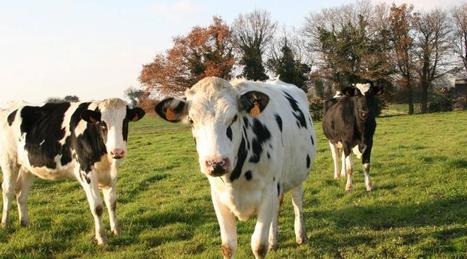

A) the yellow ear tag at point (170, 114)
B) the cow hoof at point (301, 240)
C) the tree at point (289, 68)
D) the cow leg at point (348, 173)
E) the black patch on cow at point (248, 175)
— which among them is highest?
the tree at point (289, 68)

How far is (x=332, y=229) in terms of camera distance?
7312 mm

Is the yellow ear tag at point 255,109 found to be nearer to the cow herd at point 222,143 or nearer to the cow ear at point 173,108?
the cow herd at point 222,143

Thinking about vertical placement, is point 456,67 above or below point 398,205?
above

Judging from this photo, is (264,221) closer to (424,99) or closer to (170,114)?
(170,114)

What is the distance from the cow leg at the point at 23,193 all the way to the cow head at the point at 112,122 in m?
2.26

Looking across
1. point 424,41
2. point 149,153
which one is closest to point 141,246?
point 149,153

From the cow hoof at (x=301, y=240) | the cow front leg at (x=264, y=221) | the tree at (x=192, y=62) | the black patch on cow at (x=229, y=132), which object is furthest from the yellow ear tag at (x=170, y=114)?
the tree at (x=192, y=62)

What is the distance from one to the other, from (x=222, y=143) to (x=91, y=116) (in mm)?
3679

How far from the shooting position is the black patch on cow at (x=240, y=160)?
4.68 meters

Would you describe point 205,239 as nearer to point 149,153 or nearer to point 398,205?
point 398,205

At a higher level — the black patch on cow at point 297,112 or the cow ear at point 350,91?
the cow ear at point 350,91

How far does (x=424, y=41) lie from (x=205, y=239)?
54.5 m

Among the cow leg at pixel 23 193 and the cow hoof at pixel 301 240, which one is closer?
the cow hoof at pixel 301 240

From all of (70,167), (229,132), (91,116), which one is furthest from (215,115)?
(70,167)
